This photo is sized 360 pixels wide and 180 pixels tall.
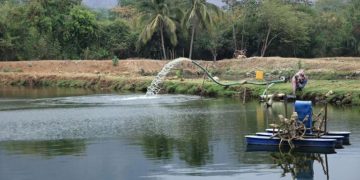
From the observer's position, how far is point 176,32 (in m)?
83.6

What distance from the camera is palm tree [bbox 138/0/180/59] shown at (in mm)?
78188

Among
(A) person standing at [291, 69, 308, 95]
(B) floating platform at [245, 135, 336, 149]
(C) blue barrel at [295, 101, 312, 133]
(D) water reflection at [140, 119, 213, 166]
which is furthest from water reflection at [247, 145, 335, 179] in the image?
(A) person standing at [291, 69, 308, 95]

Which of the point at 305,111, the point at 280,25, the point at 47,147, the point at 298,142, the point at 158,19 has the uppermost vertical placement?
the point at 158,19

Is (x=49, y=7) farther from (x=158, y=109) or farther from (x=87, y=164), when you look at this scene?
(x=87, y=164)

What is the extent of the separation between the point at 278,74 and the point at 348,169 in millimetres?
42107

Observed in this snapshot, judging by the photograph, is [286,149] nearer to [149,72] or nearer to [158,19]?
[149,72]

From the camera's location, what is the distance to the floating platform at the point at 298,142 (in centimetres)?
2795

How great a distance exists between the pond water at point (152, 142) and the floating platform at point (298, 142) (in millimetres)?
518

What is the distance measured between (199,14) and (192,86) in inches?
839

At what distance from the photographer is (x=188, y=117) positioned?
40844 mm

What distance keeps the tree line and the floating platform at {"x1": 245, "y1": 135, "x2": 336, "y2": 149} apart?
164 ft

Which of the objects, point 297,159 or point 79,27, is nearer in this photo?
point 297,159

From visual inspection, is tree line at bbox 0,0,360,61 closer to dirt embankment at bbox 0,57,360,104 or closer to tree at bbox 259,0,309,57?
tree at bbox 259,0,309,57

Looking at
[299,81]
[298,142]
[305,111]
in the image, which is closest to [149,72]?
[299,81]
